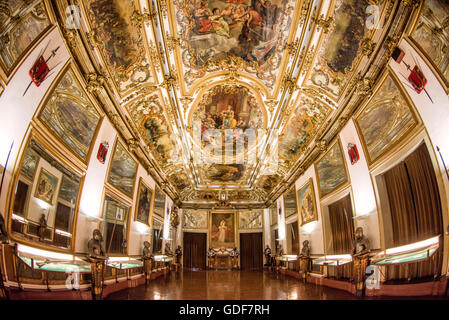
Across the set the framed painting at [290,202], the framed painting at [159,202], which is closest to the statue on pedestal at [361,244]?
the framed painting at [290,202]

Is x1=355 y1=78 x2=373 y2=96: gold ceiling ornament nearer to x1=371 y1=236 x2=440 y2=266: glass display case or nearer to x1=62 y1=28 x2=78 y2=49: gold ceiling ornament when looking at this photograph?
x1=371 y1=236 x2=440 y2=266: glass display case

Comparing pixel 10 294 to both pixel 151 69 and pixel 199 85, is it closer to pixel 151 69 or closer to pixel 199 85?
pixel 151 69

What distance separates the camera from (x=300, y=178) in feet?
49.8

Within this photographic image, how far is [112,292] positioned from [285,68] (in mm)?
10353

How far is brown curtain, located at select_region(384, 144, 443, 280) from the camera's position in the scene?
574 centimetres

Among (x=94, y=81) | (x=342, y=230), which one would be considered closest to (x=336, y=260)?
(x=342, y=230)

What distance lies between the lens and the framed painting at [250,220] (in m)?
25.6

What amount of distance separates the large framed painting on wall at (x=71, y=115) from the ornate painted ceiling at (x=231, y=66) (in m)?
0.53

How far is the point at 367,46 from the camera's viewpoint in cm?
700

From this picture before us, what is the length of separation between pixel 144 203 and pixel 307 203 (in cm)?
897

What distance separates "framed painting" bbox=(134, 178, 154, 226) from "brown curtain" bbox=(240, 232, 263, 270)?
517 inches

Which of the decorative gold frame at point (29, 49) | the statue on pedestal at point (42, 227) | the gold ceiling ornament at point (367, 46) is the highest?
the gold ceiling ornament at point (367, 46)

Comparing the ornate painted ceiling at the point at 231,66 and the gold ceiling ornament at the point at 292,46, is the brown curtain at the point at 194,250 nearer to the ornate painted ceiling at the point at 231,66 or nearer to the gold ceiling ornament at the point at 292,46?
the ornate painted ceiling at the point at 231,66

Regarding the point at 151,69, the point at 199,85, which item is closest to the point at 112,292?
the point at 151,69
